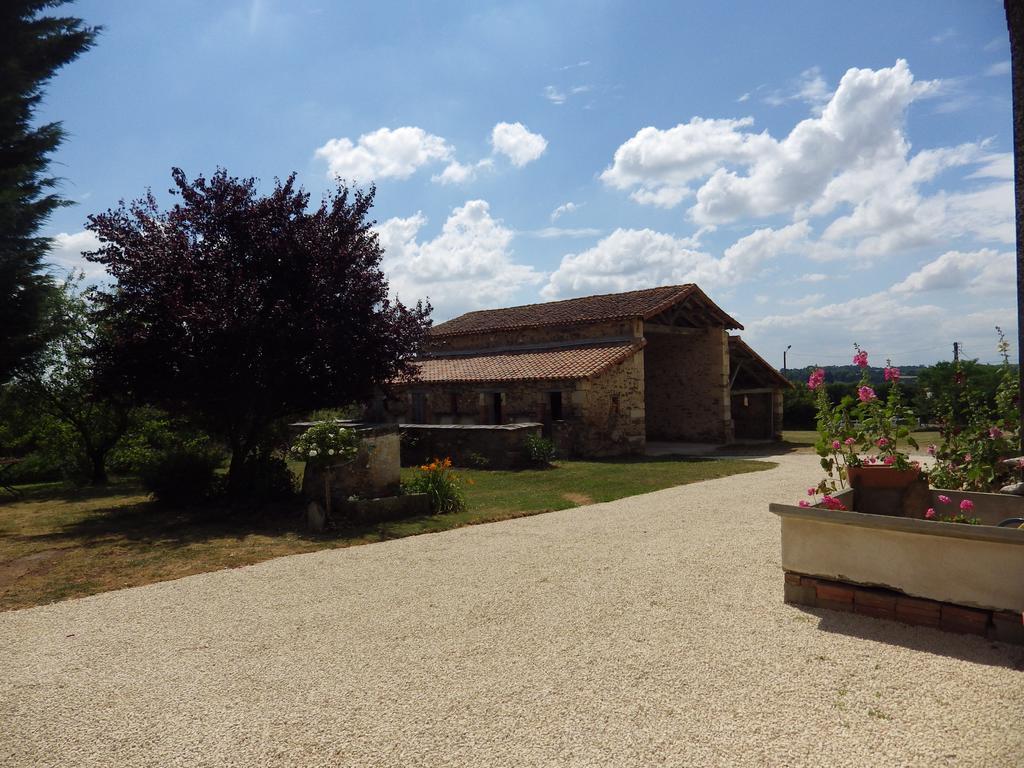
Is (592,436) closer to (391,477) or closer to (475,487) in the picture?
(475,487)

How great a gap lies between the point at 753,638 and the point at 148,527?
8.14 m

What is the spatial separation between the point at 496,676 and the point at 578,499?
6.99 m

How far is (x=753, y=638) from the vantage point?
4238mm

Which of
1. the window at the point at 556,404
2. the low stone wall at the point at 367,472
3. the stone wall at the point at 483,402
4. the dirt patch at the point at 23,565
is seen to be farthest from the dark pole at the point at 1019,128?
the window at the point at 556,404

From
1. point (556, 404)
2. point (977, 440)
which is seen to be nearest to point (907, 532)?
point (977, 440)

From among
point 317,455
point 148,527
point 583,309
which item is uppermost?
point 583,309

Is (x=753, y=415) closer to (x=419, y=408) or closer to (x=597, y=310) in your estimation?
(x=597, y=310)

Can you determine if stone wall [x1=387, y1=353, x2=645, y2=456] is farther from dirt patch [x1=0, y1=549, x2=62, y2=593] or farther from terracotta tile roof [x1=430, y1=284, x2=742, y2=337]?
dirt patch [x1=0, y1=549, x2=62, y2=593]

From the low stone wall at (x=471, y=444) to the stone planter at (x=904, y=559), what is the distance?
1065 cm

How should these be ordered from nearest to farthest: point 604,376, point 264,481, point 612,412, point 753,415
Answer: point 264,481 < point 604,376 < point 612,412 < point 753,415

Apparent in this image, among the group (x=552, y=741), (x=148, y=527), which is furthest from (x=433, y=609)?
(x=148, y=527)

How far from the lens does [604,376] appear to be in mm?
18625

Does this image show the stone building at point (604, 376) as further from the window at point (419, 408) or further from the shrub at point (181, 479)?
the shrub at point (181, 479)

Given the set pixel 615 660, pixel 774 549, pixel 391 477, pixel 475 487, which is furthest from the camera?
pixel 475 487
